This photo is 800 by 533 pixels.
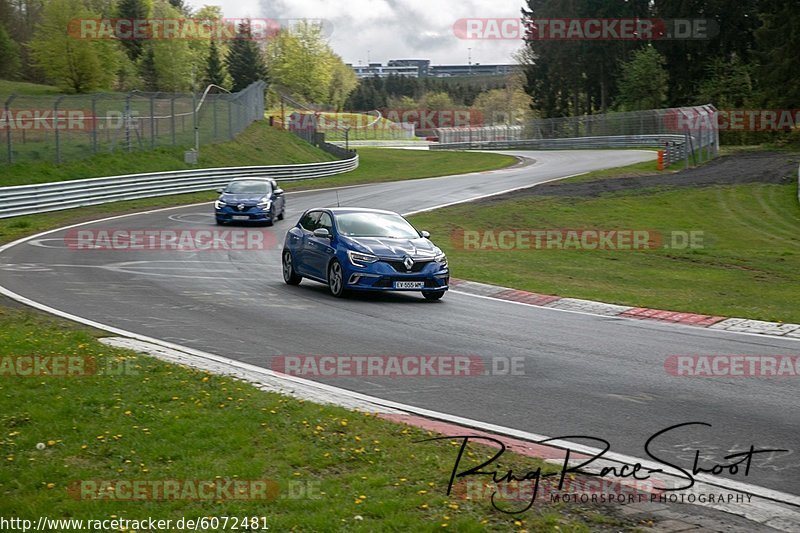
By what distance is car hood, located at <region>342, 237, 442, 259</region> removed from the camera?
16.1 metres

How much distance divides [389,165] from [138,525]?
58.0 metres

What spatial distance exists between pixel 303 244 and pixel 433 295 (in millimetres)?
2863

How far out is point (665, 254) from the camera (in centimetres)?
2444

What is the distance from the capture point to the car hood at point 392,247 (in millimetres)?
16147

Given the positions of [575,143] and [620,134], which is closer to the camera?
[620,134]

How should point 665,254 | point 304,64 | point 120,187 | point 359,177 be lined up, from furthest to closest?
point 304,64 < point 359,177 < point 120,187 < point 665,254

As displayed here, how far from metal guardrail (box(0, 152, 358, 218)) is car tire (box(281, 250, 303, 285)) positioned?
15042mm

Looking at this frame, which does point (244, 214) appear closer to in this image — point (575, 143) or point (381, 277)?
point (381, 277)

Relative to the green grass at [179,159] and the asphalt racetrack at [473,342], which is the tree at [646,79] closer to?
the green grass at [179,159]

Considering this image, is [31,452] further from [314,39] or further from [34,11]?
[314,39]

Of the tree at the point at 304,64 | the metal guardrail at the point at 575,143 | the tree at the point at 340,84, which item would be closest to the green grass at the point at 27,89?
the metal guardrail at the point at 575,143

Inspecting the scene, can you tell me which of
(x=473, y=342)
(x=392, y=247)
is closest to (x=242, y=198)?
(x=392, y=247)

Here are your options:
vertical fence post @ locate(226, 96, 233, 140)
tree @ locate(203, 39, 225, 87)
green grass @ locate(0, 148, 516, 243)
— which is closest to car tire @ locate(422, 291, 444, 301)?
green grass @ locate(0, 148, 516, 243)

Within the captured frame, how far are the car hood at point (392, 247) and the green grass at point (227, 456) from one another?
22.9 ft
